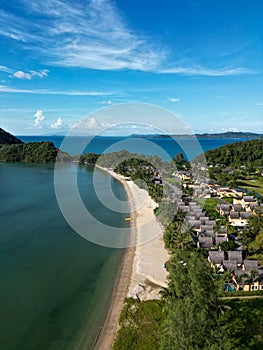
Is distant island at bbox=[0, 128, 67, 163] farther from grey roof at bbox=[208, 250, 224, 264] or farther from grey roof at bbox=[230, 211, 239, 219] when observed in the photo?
grey roof at bbox=[208, 250, 224, 264]

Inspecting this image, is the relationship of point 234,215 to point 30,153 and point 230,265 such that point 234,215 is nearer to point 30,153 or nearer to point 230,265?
point 230,265

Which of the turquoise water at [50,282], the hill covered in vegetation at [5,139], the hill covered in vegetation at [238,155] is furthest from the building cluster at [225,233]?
the hill covered in vegetation at [5,139]

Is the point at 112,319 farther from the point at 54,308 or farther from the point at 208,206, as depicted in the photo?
the point at 208,206

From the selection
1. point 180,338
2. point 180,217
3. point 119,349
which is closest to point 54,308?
point 119,349

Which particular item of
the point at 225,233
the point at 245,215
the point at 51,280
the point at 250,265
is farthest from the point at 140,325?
the point at 245,215

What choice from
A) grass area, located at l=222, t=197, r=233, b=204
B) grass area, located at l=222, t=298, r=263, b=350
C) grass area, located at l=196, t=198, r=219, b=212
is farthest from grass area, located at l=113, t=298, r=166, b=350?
grass area, located at l=222, t=197, r=233, b=204

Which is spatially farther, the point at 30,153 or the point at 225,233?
the point at 30,153
